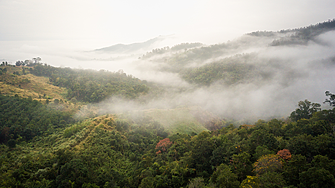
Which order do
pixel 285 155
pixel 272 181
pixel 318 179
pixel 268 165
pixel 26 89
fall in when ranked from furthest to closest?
pixel 26 89, pixel 285 155, pixel 268 165, pixel 272 181, pixel 318 179

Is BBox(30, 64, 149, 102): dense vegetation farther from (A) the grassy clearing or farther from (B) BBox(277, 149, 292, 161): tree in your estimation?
(B) BBox(277, 149, 292, 161): tree

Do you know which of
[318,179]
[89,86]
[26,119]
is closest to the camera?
[318,179]

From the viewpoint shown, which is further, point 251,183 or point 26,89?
point 26,89

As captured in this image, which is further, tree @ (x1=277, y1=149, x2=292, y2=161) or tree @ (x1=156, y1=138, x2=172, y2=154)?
tree @ (x1=156, y1=138, x2=172, y2=154)

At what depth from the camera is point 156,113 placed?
276 feet

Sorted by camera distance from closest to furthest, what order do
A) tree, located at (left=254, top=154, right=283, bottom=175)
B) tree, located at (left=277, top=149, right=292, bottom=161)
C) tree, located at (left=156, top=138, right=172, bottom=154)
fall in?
tree, located at (left=254, top=154, right=283, bottom=175)
tree, located at (left=277, top=149, right=292, bottom=161)
tree, located at (left=156, top=138, right=172, bottom=154)

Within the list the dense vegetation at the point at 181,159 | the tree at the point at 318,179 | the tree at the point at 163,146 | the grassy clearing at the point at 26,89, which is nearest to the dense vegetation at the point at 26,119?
the dense vegetation at the point at 181,159

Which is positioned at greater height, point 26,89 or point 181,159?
point 26,89

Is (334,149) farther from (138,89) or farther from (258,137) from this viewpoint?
(138,89)

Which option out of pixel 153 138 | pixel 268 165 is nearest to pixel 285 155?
pixel 268 165

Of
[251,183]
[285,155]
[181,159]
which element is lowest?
[181,159]

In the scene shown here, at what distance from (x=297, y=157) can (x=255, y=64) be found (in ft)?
620

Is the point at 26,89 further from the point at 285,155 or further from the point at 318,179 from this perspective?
the point at 318,179

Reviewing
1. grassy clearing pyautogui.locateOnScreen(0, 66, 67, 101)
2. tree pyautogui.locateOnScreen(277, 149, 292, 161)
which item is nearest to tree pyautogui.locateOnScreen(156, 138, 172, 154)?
tree pyautogui.locateOnScreen(277, 149, 292, 161)
